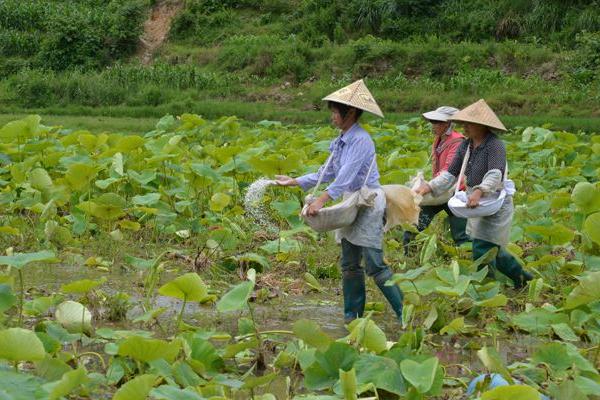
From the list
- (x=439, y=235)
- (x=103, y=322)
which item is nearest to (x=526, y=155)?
(x=439, y=235)

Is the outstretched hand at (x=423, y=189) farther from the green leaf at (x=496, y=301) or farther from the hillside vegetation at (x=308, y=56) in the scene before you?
the hillside vegetation at (x=308, y=56)

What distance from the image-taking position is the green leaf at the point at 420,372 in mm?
2709

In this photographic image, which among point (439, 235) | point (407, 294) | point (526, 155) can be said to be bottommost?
point (526, 155)

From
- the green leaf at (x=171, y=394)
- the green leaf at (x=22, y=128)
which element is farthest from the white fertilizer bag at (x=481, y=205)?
the green leaf at (x=22, y=128)

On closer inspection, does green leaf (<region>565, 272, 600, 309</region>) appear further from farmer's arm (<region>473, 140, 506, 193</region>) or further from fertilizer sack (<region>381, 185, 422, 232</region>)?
farmer's arm (<region>473, 140, 506, 193</region>)

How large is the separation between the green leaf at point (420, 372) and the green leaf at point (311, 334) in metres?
0.26

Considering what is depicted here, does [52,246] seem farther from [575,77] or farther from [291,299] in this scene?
[575,77]

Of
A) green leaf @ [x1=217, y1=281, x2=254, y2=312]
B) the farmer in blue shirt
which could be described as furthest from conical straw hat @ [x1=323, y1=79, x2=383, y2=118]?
green leaf @ [x1=217, y1=281, x2=254, y2=312]

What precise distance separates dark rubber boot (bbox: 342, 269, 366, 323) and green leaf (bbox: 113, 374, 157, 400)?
1.83 meters

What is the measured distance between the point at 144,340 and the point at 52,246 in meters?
2.58

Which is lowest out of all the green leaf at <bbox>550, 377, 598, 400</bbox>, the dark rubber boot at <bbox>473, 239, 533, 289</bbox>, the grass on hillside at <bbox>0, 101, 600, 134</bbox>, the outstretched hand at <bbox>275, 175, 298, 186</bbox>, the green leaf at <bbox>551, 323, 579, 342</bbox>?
the grass on hillside at <bbox>0, 101, 600, 134</bbox>

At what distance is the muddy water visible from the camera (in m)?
3.85

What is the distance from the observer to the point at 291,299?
15.3ft

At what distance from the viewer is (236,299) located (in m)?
3.31
